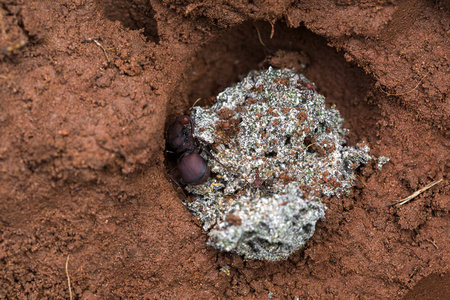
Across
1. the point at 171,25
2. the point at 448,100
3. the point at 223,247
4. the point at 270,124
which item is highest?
the point at 448,100

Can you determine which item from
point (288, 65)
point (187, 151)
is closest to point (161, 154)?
point (187, 151)

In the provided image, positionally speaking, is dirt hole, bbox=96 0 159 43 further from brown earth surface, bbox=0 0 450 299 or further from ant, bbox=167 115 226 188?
ant, bbox=167 115 226 188

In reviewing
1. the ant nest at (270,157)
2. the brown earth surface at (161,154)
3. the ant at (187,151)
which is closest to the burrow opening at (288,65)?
the brown earth surface at (161,154)

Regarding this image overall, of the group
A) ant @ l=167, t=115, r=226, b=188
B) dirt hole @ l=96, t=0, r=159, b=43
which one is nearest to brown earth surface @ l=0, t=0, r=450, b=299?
dirt hole @ l=96, t=0, r=159, b=43

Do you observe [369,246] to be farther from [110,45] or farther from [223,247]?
[110,45]

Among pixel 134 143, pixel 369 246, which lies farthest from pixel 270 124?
pixel 369 246

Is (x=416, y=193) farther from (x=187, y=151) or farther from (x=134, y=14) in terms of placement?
(x=134, y=14)

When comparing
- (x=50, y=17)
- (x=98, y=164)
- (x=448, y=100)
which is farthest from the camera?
(x=448, y=100)
